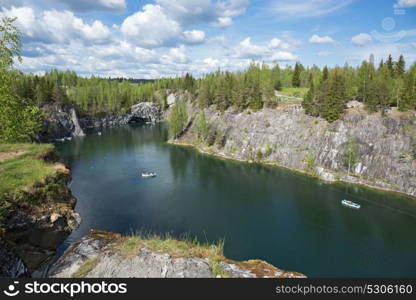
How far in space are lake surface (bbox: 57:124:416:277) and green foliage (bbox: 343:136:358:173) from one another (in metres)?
7.84

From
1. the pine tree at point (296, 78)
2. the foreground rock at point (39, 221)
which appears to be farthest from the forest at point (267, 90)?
the foreground rock at point (39, 221)

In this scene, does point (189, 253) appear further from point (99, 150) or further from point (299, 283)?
point (99, 150)

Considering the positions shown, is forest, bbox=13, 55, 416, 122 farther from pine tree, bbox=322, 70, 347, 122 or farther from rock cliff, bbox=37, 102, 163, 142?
rock cliff, bbox=37, 102, 163, 142

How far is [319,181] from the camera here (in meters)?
69.8

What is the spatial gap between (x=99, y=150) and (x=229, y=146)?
166 ft

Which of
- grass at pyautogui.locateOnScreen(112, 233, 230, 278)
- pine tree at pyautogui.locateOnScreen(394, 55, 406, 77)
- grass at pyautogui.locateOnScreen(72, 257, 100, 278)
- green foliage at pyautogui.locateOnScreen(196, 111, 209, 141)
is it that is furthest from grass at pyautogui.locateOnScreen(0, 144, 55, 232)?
pine tree at pyautogui.locateOnScreen(394, 55, 406, 77)

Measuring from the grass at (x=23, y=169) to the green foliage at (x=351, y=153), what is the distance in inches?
2733

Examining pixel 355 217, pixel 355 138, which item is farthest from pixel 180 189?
pixel 355 138

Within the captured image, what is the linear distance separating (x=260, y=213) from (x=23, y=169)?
39722mm

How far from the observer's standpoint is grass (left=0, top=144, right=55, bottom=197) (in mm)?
20641

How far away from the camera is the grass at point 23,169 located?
813 inches

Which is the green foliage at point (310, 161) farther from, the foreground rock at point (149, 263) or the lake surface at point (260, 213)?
the foreground rock at point (149, 263)

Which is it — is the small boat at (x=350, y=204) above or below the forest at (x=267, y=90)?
below

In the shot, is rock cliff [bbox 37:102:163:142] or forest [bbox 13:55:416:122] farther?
rock cliff [bbox 37:102:163:142]
